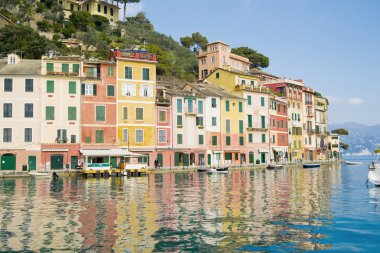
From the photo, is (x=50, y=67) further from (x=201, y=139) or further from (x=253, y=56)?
(x=253, y=56)

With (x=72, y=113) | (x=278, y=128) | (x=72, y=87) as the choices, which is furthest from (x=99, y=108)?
(x=278, y=128)

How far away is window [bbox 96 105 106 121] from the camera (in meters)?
54.1

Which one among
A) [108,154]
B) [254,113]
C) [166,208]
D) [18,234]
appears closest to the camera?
[18,234]

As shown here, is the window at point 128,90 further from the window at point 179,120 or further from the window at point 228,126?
the window at point 228,126

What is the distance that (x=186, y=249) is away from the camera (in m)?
12.6

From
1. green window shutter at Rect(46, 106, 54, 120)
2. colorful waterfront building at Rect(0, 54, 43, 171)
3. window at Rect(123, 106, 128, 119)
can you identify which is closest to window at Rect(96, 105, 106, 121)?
window at Rect(123, 106, 128, 119)

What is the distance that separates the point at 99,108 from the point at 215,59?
45.2 m

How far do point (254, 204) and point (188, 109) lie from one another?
40.4 meters

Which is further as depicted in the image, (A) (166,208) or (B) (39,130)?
(B) (39,130)

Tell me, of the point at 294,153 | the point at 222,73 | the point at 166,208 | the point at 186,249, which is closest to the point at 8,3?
the point at 222,73

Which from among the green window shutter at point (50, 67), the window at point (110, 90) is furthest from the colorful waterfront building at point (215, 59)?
the green window shutter at point (50, 67)

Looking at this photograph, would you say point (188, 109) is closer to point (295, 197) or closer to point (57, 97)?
point (57, 97)

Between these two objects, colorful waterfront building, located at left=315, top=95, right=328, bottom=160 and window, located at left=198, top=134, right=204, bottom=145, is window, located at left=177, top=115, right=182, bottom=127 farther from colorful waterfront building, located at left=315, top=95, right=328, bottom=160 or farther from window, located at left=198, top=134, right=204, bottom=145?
colorful waterfront building, located at left=315, top=95, right=328, bottom=160

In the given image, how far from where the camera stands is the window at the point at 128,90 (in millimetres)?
56125
